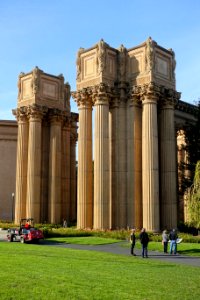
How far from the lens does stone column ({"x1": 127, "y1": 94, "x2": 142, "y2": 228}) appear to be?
42125mm

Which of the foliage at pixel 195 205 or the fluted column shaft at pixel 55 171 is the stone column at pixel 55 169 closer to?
the fluted column shaft at pixel 55 171

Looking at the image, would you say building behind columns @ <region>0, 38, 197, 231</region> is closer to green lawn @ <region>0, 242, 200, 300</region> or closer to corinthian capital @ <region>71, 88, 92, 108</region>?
corinthian capital @ <region>71, 88, 92, 108</region>

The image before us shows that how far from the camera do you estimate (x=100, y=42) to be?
4278cm

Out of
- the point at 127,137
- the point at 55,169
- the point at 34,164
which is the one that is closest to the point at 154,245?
the point at 127,137

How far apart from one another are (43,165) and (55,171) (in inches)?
85.1

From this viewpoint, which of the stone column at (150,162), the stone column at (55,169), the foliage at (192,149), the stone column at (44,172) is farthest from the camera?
the stone column at (44,172)

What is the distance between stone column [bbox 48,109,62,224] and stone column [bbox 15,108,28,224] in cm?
330

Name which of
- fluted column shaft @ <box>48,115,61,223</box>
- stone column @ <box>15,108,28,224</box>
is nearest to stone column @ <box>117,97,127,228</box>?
fluted column shaft @ <box>48,115,61,223</box>

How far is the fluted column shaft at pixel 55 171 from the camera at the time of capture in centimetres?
5269

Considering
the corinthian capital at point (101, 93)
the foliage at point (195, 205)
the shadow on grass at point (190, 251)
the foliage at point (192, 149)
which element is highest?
the corinthian capital at point (101, 93)

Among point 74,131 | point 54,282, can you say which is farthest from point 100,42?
point 54,282

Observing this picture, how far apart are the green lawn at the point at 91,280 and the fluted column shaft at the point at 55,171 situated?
1294 inches

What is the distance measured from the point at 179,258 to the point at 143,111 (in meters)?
19.8

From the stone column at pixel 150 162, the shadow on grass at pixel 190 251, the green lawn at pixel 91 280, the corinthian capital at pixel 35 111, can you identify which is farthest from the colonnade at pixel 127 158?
the green lawn at pixel 91 280
